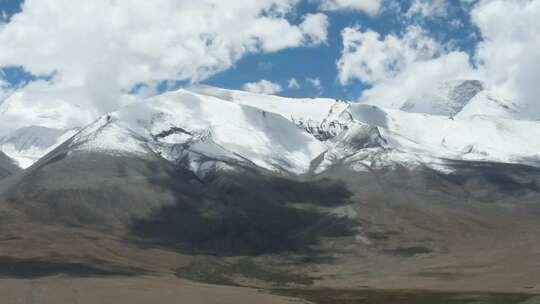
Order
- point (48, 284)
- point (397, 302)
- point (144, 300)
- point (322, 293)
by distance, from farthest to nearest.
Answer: point (322, 293)
point (48, 284)
point (397, 302)
point (144, 300)

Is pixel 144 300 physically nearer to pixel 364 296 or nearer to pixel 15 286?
pixel 15 286

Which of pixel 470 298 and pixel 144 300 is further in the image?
pixel 470 298

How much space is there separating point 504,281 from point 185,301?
9458 cm

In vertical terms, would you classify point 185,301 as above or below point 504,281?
below

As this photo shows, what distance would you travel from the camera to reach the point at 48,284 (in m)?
173

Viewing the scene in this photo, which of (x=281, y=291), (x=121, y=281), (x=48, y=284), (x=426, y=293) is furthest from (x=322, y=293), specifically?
(x=48, y=284)

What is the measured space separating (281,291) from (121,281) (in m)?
41.4

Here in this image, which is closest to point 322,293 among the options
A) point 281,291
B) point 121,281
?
point 281,291

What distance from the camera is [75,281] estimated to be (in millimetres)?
182750

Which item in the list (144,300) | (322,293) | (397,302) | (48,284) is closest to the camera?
(144,300)

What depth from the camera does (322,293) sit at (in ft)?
608

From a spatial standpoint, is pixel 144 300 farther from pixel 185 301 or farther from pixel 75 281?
pixel 75 281

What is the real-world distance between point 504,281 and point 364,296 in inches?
1802

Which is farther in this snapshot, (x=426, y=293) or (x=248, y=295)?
→ (x=426, y=293)
